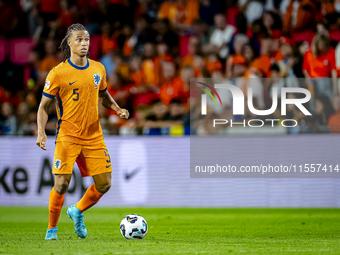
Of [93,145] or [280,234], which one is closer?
[93,145]

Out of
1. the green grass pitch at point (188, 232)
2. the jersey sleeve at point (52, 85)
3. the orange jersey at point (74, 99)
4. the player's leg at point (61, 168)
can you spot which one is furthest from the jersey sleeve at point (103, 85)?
the green grass pitch at point (188, 232)

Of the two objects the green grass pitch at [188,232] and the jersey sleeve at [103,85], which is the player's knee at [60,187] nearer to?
the green grass pitch at [188,232]

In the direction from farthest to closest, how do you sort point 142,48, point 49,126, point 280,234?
point 142,48 → point 49,126 → point 280,234

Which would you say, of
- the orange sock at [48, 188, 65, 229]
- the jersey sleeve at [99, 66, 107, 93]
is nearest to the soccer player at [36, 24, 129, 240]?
the orange sock at [48, 188, 65, 229]

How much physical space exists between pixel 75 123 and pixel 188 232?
2.10 m

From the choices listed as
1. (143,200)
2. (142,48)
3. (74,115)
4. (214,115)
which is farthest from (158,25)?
(74,115)

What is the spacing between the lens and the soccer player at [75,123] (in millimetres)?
6133

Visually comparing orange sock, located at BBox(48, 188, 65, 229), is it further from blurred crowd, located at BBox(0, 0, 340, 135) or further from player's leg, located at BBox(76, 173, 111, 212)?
blurred crowd, located at BBox(0, 0, 340, 135)

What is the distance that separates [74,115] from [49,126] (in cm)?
448

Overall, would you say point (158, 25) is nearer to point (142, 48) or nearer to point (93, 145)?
point (142, 48)

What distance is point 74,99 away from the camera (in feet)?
20.4

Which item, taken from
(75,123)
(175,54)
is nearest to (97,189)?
(75,123)

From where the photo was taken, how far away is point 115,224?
8109mm

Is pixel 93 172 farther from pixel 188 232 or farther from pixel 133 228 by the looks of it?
pixel 188 232
